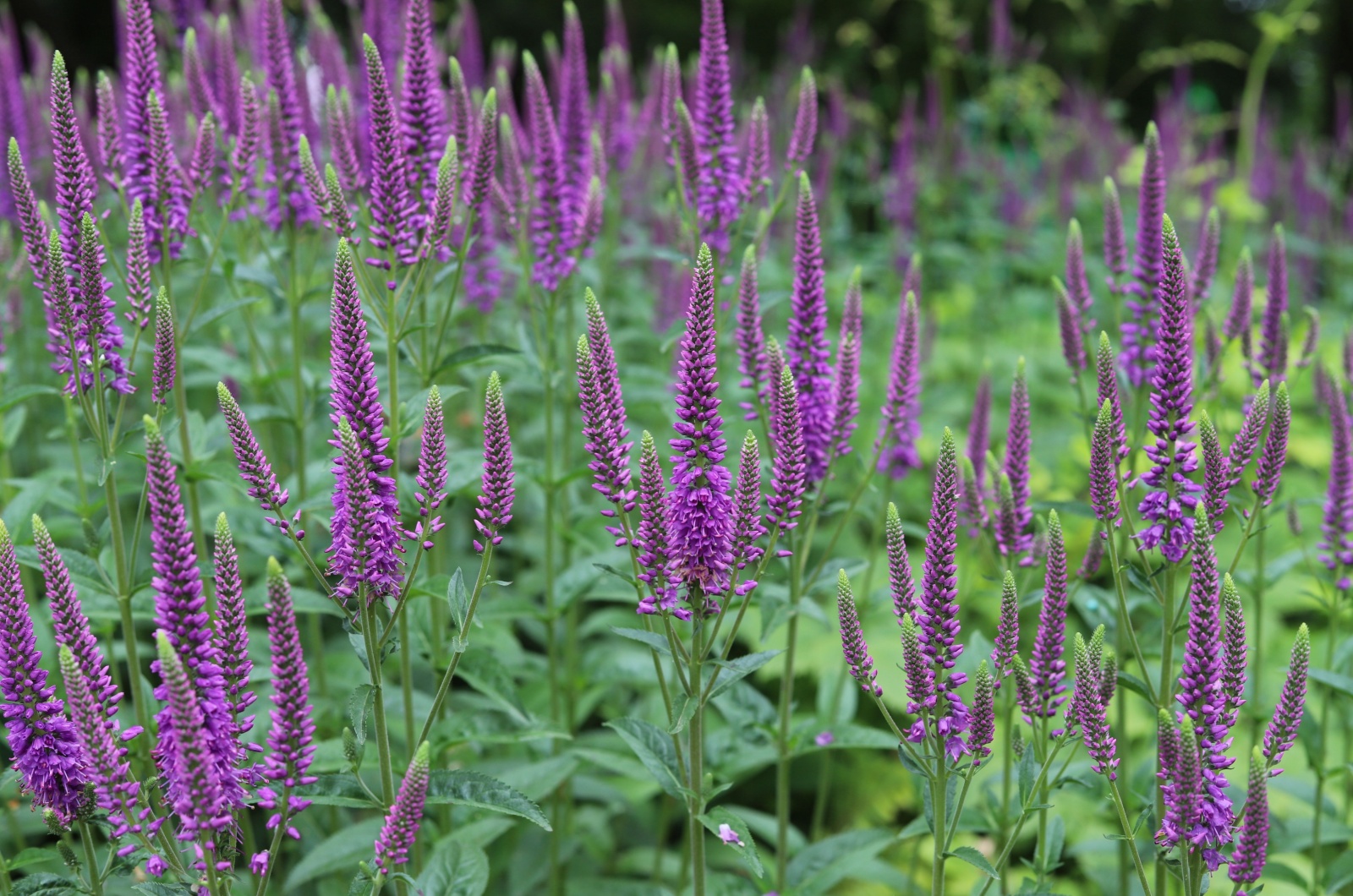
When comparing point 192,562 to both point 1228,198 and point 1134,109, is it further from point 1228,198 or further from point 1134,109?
point 1134,109

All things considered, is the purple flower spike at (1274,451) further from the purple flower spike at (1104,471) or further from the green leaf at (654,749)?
the green leaf at (654,749)

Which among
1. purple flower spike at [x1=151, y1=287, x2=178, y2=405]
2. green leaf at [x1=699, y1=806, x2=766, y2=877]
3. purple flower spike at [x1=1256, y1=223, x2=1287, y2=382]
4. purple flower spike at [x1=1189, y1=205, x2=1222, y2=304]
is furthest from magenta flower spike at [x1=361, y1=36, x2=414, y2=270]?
purple flower spike at [x1=1256, y1=223, x2=1287, y2=382]

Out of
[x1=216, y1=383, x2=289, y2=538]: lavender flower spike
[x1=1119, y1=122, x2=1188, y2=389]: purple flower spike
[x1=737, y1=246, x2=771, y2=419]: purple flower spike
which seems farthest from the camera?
[x1=1119, y1=122, x2=1188, y2=389]: purple flower spike

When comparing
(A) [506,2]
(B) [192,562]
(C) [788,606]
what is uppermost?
(A) [506,2]

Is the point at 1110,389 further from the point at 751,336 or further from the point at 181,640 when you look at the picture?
the point at 181,640

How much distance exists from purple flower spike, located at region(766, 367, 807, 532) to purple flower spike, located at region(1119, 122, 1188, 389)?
5.24 feet

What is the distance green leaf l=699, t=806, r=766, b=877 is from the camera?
10.4 ft

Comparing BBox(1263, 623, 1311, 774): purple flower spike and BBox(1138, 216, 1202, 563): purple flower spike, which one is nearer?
BBox(1263, 623, 1311, 774): purple flower spike

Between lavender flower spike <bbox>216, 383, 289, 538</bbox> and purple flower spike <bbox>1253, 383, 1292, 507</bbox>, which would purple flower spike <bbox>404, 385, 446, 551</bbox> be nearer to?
lavender flower spike <bbox>216, 383, 289, 538</bbox>

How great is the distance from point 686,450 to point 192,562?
1.22m

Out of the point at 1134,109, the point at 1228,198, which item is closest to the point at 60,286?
the point at 1228,198

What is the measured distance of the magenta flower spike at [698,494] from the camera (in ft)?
9.45

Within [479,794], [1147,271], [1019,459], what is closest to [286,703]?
[479,794]

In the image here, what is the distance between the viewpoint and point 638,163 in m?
7.77
